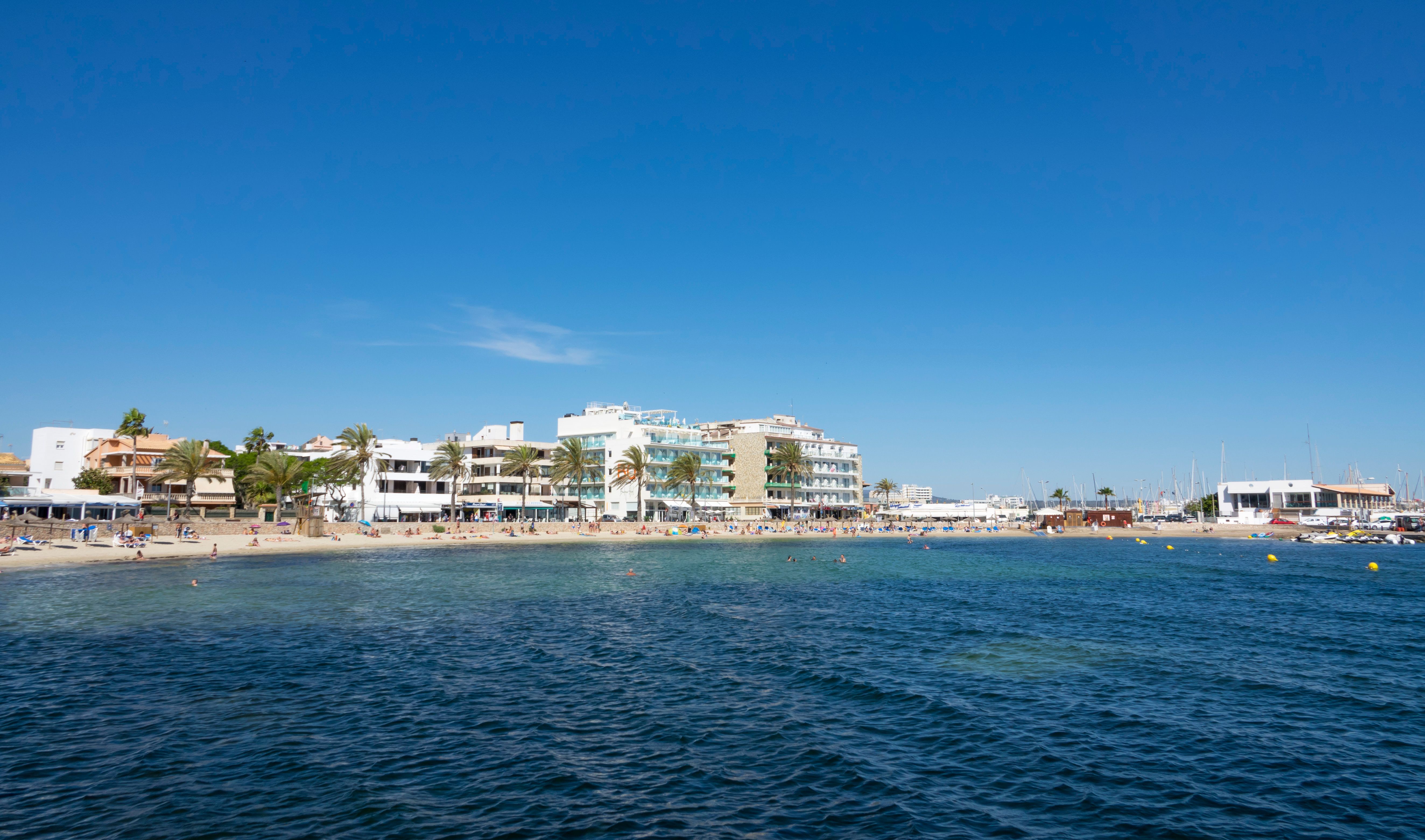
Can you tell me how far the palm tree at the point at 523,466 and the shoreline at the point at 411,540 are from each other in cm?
1142

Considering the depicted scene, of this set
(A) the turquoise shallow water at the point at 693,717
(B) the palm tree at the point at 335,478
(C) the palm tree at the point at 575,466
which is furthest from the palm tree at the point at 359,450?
(A) the turquoise shallow water at the point at 693,717

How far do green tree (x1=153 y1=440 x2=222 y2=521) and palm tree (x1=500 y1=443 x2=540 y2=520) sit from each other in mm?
32303

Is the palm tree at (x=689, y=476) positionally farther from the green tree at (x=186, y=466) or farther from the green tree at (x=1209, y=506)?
the green tree at (x=1209, y=506)

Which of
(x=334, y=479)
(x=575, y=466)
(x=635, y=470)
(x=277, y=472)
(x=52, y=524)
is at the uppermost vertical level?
(x=575, y=466)

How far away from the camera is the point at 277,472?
83125 millimetres

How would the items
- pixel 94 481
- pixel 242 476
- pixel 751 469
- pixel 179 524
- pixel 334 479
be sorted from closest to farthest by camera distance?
pixel 179 524
pixel 94 481
pixel 334 479
pixel 242 476
pixel 751 469

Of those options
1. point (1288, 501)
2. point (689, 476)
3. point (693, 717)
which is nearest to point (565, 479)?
point (689, 476)

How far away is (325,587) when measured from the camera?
4394 centimetres

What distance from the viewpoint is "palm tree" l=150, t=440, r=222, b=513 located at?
79125mm

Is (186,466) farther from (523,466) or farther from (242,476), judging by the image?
(523,466)

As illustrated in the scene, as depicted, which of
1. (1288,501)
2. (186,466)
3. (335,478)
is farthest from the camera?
(1288,501)

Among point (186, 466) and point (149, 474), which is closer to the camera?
point (186, 466)

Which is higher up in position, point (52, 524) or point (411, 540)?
point (52, 524)

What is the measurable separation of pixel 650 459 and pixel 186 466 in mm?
55751
